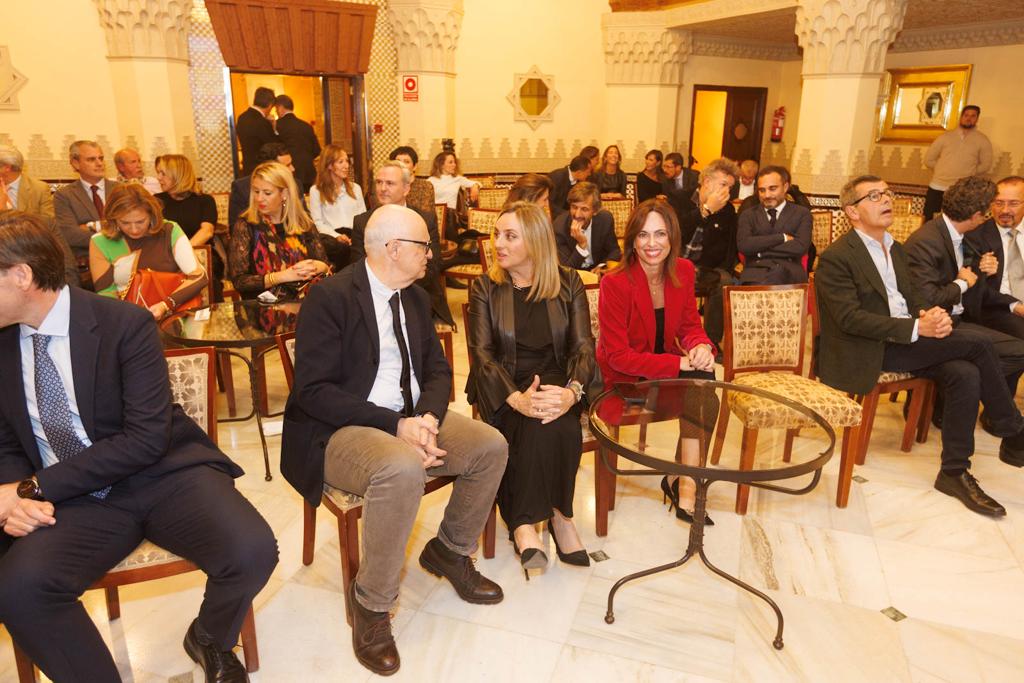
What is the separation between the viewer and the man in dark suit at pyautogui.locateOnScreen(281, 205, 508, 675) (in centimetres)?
232

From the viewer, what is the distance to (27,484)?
6.50 feet

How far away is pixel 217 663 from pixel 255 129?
7075mm

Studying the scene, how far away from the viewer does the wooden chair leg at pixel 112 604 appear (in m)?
2.48

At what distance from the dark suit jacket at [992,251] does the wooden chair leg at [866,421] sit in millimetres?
1120

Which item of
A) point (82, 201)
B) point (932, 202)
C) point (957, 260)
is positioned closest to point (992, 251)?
point (957, 260)

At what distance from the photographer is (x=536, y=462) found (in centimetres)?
279

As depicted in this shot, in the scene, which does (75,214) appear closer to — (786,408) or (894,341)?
(786,408)

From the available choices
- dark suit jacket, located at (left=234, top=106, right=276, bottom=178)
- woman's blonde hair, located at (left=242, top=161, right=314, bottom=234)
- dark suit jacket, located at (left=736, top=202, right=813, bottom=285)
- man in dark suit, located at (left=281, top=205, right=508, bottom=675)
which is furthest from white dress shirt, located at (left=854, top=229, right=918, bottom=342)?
dark suit jacket, located at (left=234, top=106, right=276, bottom=178)

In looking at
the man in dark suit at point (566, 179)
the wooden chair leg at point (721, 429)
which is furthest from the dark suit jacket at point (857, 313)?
the man in dark suit at point (566, 179)

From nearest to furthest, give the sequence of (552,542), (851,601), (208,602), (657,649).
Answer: (208,602) < (657,649) < (851,601) < (552,542)

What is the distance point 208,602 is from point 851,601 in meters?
2.28

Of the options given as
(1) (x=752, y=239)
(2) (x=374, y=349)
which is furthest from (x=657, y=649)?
(1) (x=752, y=239)

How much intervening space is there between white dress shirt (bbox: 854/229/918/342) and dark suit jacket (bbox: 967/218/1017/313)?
748mm

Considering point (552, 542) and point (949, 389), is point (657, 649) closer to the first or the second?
point (552, 542)
